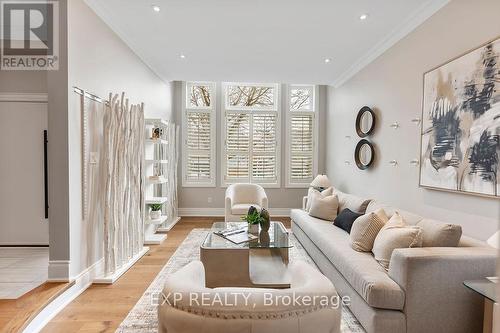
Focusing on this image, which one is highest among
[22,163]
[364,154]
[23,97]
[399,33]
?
[399,33]

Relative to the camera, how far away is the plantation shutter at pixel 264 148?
650 cm

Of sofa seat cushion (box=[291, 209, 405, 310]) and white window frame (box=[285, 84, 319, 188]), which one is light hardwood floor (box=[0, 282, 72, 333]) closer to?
sofa seat cushion (box=[291, 209, 405, 310])

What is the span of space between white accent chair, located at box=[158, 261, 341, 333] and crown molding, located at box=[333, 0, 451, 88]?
10.3 ft

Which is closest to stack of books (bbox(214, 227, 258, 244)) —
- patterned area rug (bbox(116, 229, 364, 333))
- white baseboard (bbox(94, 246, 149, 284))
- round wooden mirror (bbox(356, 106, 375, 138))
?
patterned area rug (bbox(116, 229, 364, 333))

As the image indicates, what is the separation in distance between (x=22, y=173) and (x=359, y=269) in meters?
3.98

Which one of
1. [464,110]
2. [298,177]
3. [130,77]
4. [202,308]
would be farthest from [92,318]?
[298,177]

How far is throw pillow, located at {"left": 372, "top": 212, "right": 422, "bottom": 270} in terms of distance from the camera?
2.19 meters

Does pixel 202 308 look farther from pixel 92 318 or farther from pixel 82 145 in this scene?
pixel 82 145

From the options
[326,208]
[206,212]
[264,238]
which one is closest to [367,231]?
[264,238]

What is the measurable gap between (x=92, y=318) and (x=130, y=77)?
3097 mm

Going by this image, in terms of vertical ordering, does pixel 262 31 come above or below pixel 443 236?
above

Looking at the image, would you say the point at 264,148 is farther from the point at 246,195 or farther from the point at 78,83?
the point at 78,83

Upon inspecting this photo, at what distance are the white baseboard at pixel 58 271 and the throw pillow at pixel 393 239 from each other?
9.43 feet

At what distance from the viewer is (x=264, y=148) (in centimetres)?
653
